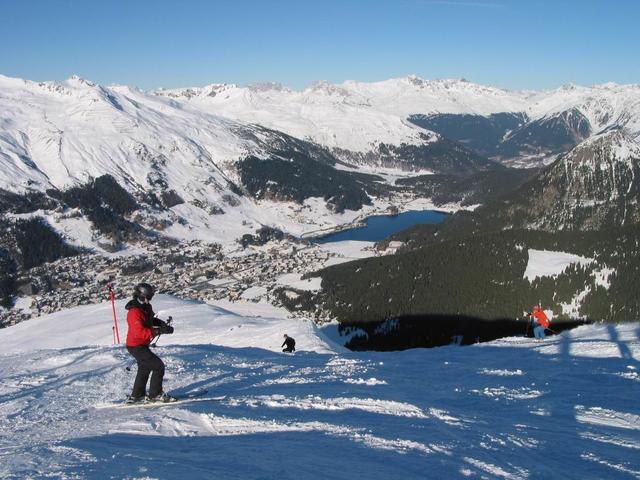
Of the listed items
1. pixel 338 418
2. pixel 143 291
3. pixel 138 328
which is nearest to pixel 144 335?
pixel 138 328

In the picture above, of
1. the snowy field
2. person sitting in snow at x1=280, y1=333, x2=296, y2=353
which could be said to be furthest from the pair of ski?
person sitting in snow at x1=280, y1=333, x2=296, y2=353

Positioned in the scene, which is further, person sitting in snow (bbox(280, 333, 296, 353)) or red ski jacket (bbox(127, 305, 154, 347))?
person sitting in snow (bbox(280, 333, 296, 353))

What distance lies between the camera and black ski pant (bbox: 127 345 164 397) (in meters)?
13.9

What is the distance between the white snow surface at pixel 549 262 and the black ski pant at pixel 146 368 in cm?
9227

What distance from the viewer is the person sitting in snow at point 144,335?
44.5 ft

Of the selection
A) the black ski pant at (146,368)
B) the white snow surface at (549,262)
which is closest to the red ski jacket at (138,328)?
the black ski pant at (146,368)

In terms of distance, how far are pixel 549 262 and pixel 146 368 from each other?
329 ft

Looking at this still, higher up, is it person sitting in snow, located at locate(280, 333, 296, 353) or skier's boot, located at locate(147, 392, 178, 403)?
skier's boot, located at locate(147, 392, 178, 403)

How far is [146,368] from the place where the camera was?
14.2 m

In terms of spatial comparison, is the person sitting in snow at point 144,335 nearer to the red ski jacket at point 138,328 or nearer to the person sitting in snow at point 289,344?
the red ski jacket at point 138,328

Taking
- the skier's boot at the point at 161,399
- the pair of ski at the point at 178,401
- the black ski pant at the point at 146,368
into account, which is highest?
the black ski pant at the point at 146,368

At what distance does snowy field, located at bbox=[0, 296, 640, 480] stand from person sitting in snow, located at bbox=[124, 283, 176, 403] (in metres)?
0.66

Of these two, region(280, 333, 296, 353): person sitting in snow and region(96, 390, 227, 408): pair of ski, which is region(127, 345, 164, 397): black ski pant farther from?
region(280, 333, 296, 353): person sitting in snow

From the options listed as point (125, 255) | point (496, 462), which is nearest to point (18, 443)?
point (496, 462)
